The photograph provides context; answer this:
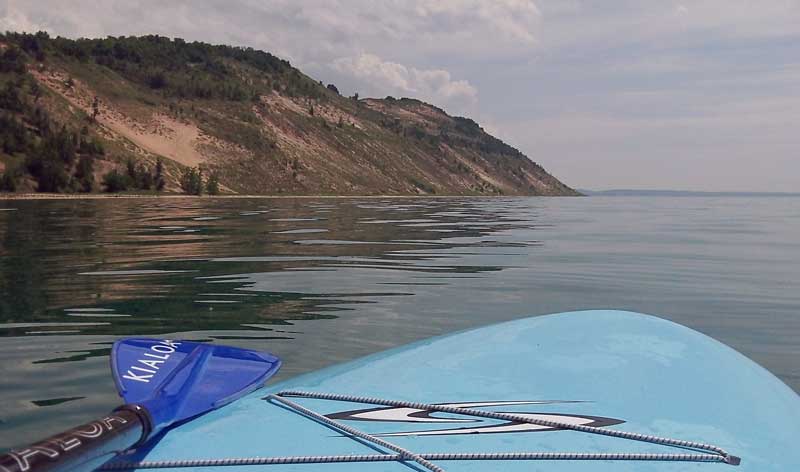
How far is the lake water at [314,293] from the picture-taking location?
18.6ft

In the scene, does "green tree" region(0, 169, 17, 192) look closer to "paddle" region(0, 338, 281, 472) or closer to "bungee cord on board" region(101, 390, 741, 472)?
"paddle" region(0, 338, 281, 472)

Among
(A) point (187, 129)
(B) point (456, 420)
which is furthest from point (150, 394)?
(A) point (187, 129)

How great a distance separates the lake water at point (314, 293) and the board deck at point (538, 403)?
1.52 meters

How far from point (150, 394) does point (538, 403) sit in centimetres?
183

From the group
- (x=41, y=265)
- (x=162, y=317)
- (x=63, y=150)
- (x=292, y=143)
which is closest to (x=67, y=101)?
(x=63, y=150)

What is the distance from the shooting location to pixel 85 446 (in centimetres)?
231

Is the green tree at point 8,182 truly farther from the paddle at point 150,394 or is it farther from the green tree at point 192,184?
the paddle at point 150,394

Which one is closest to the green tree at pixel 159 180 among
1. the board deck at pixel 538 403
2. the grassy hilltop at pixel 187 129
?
the grassy hilltop at pixel 187 129

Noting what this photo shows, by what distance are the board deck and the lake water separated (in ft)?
4.99

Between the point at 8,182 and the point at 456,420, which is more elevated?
the point at 8,182

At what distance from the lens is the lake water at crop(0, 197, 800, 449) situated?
567 cm

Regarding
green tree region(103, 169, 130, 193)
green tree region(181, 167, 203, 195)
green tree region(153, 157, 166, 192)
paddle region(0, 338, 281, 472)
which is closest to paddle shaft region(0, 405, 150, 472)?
paddle region(0, 338, 281, 472)

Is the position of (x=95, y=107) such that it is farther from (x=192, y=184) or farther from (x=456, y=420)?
(x=456, y=420)

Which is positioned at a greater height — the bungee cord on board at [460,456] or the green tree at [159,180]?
the green tree at [159,180]
